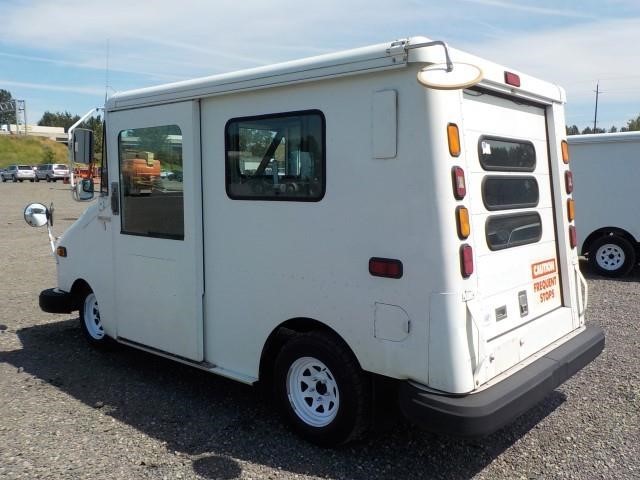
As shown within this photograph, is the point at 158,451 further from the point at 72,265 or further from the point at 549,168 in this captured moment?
the point at 549,168

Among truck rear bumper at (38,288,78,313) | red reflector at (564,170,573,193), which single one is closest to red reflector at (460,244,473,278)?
red reflector at (564,170,573,193)

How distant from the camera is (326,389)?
11.9 ft

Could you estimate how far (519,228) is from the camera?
3734mm

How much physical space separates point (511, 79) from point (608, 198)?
20.4ft

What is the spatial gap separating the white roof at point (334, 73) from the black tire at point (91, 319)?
6.55 feet

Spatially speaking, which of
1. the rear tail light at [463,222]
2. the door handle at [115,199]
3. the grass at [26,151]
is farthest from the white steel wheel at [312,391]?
the grass at [26,151]

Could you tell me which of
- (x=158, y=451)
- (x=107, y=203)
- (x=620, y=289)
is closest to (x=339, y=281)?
(x=158, y=451)

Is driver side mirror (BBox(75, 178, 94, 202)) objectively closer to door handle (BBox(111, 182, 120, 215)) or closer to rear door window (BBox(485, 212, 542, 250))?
door handle (BBox(111, 182, 120, 215))

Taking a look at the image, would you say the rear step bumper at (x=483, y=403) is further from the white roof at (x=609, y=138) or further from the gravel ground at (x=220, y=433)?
the white roof at (x=609, y=138)

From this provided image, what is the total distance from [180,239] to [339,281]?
1.44 m

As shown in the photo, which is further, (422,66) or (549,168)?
(549,168)

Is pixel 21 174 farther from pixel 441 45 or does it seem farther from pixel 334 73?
pixel 441 45

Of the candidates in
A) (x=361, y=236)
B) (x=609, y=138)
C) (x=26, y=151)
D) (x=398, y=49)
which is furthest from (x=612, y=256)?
(x=26, y=151)

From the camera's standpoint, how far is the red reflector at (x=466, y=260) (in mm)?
3057
